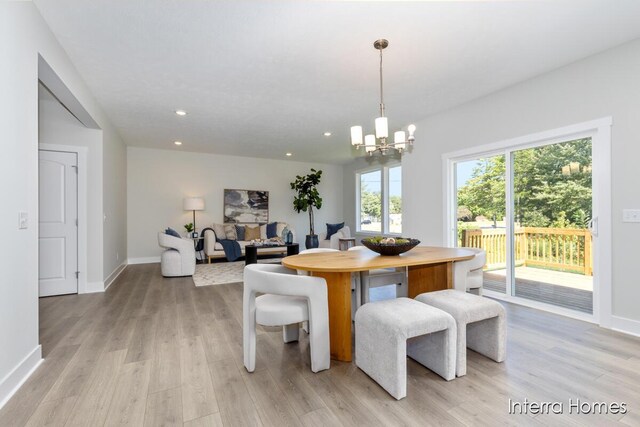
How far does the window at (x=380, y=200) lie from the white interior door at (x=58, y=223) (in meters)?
5.68

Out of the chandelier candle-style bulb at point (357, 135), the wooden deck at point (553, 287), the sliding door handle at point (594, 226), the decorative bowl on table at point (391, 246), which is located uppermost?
the chandelier candle-style bulb at point (357, 135)

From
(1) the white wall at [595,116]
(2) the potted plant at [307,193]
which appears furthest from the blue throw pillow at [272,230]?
(1) the white wall at [595,116]

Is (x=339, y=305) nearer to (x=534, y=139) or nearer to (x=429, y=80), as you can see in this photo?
(x=429, y=80)

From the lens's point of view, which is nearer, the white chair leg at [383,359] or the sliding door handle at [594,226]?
the white chair leg at [383,359]

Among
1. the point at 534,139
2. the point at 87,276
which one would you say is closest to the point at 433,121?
the point at 534,139

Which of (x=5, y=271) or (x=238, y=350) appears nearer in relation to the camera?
(x=5, y=271)

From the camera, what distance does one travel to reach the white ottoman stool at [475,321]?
1.97 metres

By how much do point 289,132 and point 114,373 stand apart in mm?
4310

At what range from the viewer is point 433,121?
4.58m

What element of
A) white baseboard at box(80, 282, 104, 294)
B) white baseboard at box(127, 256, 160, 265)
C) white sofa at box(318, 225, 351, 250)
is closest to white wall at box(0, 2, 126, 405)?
white baseboard at box(80, 282, 104, 294)

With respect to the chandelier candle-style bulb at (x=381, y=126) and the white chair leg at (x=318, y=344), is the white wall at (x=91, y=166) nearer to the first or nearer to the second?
the white chair leg at (x=318, y=344)

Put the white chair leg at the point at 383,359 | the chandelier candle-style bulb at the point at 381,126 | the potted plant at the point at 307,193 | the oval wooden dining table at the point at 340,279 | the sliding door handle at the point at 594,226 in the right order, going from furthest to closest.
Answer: the potted plant at the point at 307,193 → the sliding door handle at the point at 594,226 → the chandelier candle-style bulb at the point at 381,126 → the oval wooden dining table at the point at 340,279 → the white chair leg at the point at 383,359

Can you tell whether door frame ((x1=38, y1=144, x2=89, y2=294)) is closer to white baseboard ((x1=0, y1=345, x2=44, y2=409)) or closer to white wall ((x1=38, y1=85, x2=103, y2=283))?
white wall ((x1=38, y1=85, x2=103, y2=283))

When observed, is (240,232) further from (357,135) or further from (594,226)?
(594,226)
